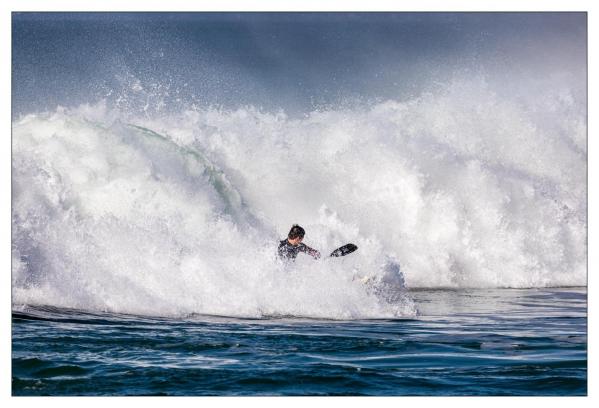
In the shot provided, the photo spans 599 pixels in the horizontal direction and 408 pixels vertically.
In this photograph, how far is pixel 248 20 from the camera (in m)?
7.83

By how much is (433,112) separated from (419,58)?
279cm

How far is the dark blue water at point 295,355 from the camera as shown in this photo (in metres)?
5.46

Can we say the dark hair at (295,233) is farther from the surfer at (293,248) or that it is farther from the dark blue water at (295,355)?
the dark blue water at (295,355)

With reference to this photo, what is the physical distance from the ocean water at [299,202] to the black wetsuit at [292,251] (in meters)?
0.07

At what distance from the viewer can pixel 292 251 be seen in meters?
8.47

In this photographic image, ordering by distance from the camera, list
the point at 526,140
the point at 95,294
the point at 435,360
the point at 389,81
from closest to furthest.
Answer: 1. the point at 435,360
2. the point at 95,294
3. the point at 389,81
4. the point at 526,140

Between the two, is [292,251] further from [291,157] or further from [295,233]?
[291,157]

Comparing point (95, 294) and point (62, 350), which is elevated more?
point (95, 294)

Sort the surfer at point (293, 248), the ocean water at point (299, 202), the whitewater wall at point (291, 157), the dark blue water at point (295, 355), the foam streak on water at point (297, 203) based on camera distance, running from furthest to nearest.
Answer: the surfer at point (293, 248), the foam streak on water at point (297, 203), the whitewater wall at point (291, 157), the ocean water at point (299, 202), the dark blue water at point (295, 355)

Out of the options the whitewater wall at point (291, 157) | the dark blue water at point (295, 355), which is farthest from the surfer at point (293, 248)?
the dark blue water at point (295, 355)

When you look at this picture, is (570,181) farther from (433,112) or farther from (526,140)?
(433,112)
